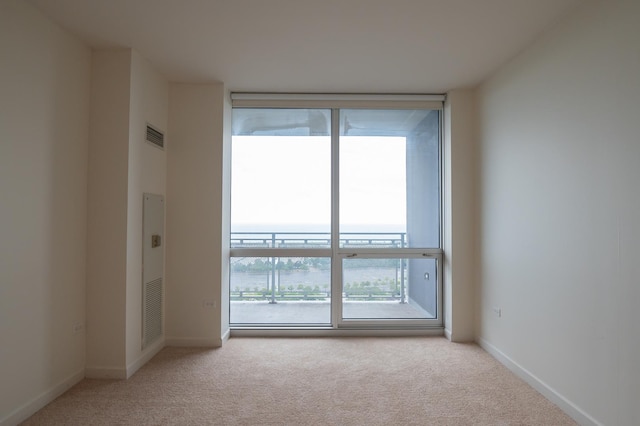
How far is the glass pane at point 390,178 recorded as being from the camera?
13.3ft

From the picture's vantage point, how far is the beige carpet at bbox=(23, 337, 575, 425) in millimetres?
2270

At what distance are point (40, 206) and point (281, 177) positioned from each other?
2.31 metres

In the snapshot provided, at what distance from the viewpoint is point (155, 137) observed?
132 inches

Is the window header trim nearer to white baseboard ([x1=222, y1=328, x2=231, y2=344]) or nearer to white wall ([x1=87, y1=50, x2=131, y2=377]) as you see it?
white wall ([x1=87, y1=50, x2=131, y2=377])

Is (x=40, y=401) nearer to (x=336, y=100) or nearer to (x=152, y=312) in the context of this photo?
(x=152, y=312)

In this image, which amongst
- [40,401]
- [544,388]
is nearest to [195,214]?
[40,401]

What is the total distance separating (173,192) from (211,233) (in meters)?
0.62

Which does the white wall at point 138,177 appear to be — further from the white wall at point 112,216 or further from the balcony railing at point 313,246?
the balcony railing at point 313,246

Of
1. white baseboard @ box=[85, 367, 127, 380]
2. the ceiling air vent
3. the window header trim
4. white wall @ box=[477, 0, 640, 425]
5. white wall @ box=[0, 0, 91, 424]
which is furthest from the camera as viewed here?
the window header trim

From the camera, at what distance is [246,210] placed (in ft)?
13.1

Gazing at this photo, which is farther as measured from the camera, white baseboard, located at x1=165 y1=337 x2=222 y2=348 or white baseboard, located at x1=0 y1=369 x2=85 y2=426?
white baseboard, located at x1=165 y1=337 x2=222 y2=348

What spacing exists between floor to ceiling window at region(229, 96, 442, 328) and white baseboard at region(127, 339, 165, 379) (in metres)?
0.84

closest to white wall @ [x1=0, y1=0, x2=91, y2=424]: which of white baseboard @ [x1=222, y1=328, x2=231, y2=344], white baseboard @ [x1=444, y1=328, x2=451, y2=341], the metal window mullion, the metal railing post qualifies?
white baseboard @ [x1=222, y1=328, x2=231, y2=344]

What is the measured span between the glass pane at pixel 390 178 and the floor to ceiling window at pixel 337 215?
0.01 metres
